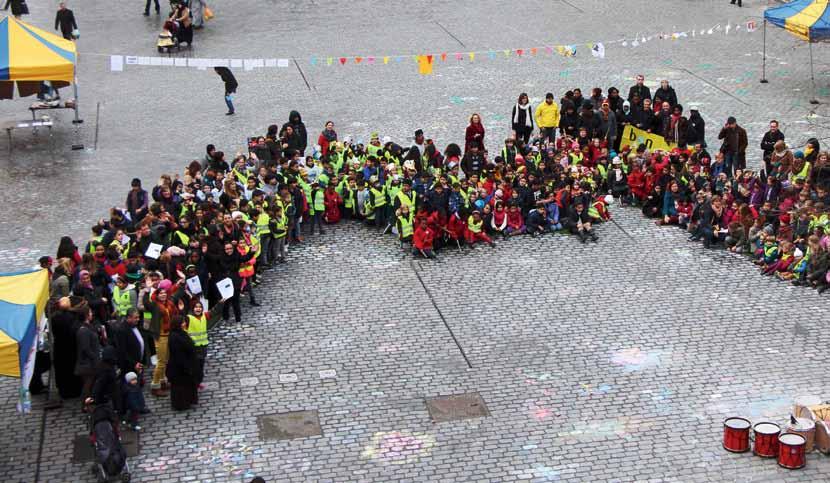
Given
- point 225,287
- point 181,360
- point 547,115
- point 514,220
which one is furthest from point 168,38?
point 181,360

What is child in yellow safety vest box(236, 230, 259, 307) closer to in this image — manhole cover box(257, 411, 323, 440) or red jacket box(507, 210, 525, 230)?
manhole cover box(257, 411, 323, 440)

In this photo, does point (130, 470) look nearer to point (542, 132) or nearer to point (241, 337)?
point (241, 337)

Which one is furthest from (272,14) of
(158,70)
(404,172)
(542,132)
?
(404,172)

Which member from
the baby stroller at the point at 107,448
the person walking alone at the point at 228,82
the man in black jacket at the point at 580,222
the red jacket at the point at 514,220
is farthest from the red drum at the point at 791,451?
the person walking alone at the point at 228,82

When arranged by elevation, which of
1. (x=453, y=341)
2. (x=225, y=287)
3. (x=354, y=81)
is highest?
(x=354, y=81)

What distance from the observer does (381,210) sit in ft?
68.7

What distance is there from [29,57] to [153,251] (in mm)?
9351

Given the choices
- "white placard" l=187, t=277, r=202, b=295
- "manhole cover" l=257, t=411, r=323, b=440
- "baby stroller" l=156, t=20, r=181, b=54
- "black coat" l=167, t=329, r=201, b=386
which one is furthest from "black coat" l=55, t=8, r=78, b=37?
"manhole cover" l=257, t=411, r=323, b=440

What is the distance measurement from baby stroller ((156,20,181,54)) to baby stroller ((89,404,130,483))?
2070 centimetres

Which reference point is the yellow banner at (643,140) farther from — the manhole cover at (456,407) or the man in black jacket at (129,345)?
the man in black jacket at (129,345)

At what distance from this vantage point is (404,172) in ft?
70.3

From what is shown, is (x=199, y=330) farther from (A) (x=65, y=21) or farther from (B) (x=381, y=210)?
(A) (x=65, y=21)

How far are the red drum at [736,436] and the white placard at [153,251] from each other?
327 inches

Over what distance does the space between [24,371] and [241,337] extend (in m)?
4.17
